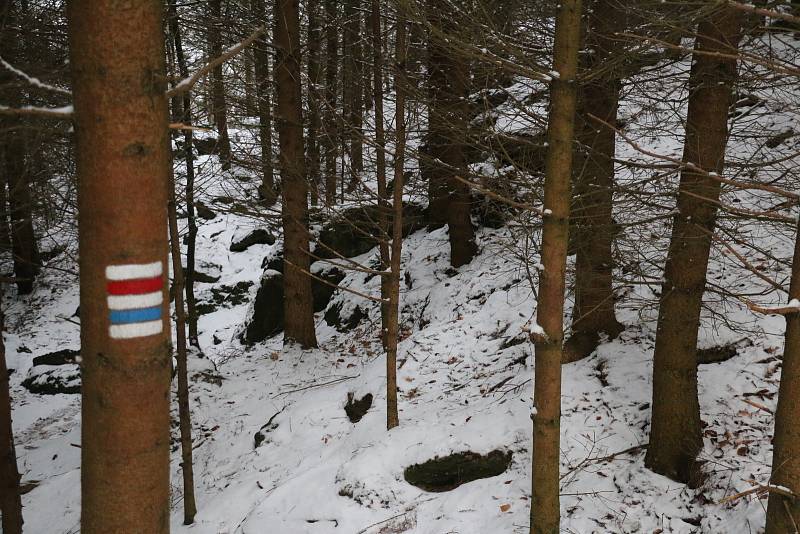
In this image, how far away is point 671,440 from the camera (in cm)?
466

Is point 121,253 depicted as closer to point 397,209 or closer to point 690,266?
point 690,266

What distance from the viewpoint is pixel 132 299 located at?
1776mm

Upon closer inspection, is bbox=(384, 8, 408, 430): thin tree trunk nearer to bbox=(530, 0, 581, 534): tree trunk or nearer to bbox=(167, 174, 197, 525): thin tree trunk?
bbox=(167, 174, 197, 525): thin tree trunk

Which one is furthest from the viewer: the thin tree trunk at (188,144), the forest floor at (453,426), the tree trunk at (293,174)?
the tree trunk at (293,174)

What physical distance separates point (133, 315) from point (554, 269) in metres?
2.47

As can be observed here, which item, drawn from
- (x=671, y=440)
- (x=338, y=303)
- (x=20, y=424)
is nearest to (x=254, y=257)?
(x=338, y=303)

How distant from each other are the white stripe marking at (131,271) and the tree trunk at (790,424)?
10.1ft

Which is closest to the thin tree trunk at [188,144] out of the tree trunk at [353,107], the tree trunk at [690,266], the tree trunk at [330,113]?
the tree trunk at [330,113]

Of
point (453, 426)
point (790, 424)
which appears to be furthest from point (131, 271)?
point (453, 426)

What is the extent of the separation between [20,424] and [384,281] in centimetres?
768

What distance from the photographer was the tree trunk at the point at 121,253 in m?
1.70

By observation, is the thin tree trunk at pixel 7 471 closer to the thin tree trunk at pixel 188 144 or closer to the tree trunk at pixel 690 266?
the thin tree trunk at pixel 188 144

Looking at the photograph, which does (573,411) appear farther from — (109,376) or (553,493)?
(109,376)

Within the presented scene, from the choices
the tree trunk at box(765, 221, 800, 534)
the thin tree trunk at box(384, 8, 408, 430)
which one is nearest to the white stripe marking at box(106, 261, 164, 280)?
the tree trunk at box(765, 221, 800, 534)
